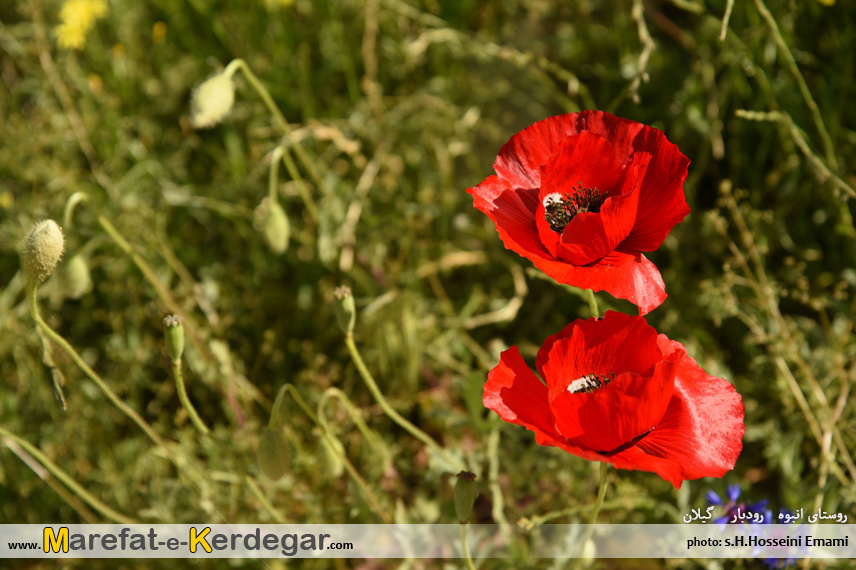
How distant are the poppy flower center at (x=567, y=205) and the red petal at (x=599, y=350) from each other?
0.66 ft

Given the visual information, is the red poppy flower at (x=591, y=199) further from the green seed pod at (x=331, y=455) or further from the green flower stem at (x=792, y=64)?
the green seed pod at (x=331, y=455)

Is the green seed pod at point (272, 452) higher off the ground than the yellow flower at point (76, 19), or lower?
lower

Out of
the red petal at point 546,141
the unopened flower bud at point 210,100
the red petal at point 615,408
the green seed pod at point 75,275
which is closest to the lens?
the red petal at point 615,408

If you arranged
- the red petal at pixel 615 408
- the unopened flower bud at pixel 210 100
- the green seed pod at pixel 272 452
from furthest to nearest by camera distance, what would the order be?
the unopened flower bud at pixel 210 100, the green seed pod at pixel 272 452, the red petal at pixel 615 408

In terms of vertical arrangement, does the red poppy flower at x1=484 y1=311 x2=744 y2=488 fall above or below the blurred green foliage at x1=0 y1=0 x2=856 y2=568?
above

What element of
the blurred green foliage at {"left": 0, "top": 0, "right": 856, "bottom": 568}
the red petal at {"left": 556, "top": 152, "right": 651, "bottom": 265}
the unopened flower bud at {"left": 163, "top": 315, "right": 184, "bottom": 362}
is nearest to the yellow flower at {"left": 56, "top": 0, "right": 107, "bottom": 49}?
the blurred green foliage at {"left": 0, "top": 0, "right": 856, "bottom": 568}

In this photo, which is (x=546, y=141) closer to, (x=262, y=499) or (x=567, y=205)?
(x=567, y=205)

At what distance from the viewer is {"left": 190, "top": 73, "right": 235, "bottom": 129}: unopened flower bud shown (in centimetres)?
162

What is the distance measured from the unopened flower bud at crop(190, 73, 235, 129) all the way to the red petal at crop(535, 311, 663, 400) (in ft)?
3.09

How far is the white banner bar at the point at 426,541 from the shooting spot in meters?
1.51

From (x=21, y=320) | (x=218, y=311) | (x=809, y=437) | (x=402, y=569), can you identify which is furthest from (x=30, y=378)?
(x=809, y=437)

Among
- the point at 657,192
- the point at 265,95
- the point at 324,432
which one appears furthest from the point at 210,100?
the point at 657,192

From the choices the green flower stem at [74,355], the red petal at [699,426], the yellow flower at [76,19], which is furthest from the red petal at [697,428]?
the yellow flower at [76,19]

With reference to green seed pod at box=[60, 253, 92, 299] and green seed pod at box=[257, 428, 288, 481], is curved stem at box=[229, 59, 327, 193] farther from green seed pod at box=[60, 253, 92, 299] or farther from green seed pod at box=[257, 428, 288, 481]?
green seed pod at box=[257, 428, 288, 481]
